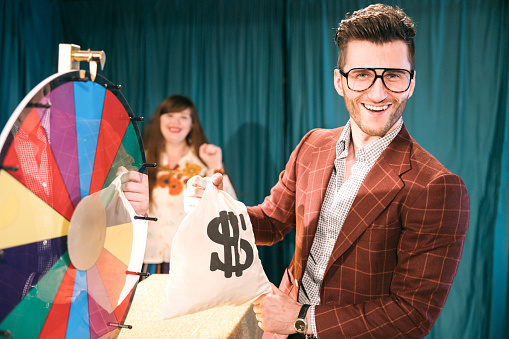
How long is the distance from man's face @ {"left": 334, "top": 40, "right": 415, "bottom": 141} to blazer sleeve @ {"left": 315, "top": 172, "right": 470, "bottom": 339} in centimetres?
22

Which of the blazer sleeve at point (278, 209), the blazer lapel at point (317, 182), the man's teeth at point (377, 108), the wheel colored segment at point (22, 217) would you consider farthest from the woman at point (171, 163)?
the wheel colored segment at point (22, 217)

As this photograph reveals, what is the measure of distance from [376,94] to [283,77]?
2.16 meters

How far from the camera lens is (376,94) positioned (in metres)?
1.18

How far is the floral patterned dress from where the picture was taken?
3.24 meters

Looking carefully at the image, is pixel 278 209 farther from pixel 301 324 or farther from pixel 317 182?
pixel 301 324

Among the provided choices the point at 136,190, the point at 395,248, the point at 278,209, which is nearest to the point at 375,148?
the point at 395,248

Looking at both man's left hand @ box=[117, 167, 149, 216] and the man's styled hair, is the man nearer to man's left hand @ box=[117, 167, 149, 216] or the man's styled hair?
the man's styled hair

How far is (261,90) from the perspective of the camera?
330 cm

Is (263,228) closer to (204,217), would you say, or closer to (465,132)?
(204,217)

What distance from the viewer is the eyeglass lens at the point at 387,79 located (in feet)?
3.89

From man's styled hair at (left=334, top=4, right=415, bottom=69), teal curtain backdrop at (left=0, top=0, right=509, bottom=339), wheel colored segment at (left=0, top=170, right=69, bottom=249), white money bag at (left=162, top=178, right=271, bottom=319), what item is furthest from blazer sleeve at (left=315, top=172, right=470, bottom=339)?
teal curtain backdrop at (left=0, top=0, right=509, bottom=339)

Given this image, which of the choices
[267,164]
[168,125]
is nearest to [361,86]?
[267,164]

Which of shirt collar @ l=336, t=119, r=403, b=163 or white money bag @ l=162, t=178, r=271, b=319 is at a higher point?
shirt collar @ l=336, t=119, r=403, b=163

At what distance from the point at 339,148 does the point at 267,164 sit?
1.95 metres
